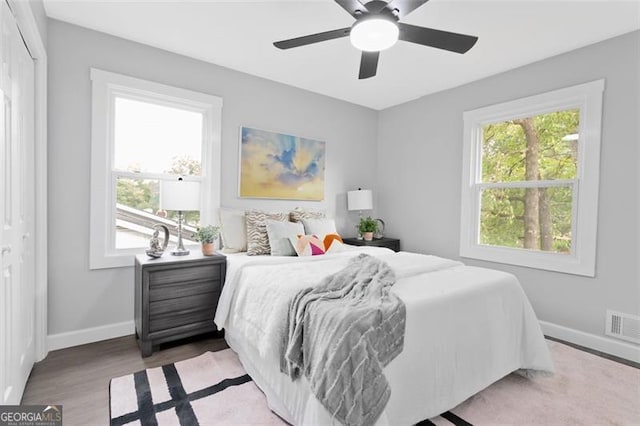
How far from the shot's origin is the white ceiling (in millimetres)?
2346

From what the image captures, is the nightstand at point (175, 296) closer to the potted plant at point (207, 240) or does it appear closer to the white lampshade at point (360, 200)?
the potted plant at point (207, 240)

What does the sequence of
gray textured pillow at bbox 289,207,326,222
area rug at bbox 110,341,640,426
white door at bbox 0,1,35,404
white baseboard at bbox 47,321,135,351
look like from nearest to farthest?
white door at bbox 0,1,35,404
area rug at bbox 110,341,640,426
white baseboard at bbox 47,321,135,351
gray textured pillow at bbox 289,207,326,222

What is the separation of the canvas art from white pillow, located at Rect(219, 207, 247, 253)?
40 centimetres

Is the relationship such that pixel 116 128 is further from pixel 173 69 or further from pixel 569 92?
pixel 569 92

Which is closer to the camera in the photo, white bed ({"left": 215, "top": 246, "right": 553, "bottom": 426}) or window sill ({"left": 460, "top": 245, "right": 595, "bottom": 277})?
white bed ({"left": 215, "top": 246, "right": 553, "bottom": 426})

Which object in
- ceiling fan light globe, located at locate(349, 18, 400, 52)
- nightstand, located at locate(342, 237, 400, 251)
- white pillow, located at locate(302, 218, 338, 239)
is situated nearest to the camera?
ceiling fan light globe, located at locate(349, 18, 400, 52)

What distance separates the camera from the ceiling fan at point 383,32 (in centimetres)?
187

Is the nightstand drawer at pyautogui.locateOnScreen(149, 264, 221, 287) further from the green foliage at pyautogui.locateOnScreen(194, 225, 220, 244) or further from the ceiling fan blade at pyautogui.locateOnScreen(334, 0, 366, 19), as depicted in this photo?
the ceiling fan blade at pyautogui.locateOnScreen(334, 0, 366, 19)

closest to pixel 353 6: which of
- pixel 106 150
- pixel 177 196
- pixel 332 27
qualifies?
pixel 332 27

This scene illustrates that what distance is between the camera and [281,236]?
3.01m

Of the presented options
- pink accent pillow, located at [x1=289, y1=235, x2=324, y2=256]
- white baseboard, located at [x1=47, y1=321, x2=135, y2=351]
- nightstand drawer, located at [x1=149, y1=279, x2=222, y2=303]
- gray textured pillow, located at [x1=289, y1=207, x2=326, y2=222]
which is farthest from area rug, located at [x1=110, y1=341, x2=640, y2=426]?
gray textured pillow, located at [x1=289, y1=207, x2=326, y2=222]

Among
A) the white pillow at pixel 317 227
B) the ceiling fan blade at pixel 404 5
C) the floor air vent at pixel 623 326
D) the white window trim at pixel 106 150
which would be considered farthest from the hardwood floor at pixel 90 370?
the floor air vent at pixel 623 326

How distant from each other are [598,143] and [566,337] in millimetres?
1735

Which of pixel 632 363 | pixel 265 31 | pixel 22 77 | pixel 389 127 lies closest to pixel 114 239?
pixel 22 77
